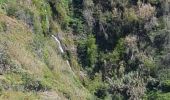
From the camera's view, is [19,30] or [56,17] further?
[56,17]

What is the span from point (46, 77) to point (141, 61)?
19.7 meters

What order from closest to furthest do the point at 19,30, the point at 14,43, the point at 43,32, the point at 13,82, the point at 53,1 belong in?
the point at 13,82 < the point at 14,43 < the point at 19,30 < the point at 43,32 < the point at 53,1

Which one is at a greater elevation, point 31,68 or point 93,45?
point 93,45

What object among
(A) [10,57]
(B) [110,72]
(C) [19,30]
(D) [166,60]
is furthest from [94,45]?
(A) [10,57]

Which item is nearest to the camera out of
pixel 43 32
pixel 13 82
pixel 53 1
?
pixel 13 82

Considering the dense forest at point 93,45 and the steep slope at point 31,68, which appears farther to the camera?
the dense forest at point 93,45

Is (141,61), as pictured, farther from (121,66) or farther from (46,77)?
(46,77)

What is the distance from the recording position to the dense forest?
64.7 meters

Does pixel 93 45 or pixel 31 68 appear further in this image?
pixel 93 45

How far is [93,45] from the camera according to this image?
7950 centimetres

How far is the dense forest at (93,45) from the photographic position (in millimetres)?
64688

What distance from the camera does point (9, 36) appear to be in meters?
62.7

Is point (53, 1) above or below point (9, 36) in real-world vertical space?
above

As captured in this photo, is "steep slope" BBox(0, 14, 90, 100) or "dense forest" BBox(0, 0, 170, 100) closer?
"steep slope" BBox(0, 14, 90, 100)
